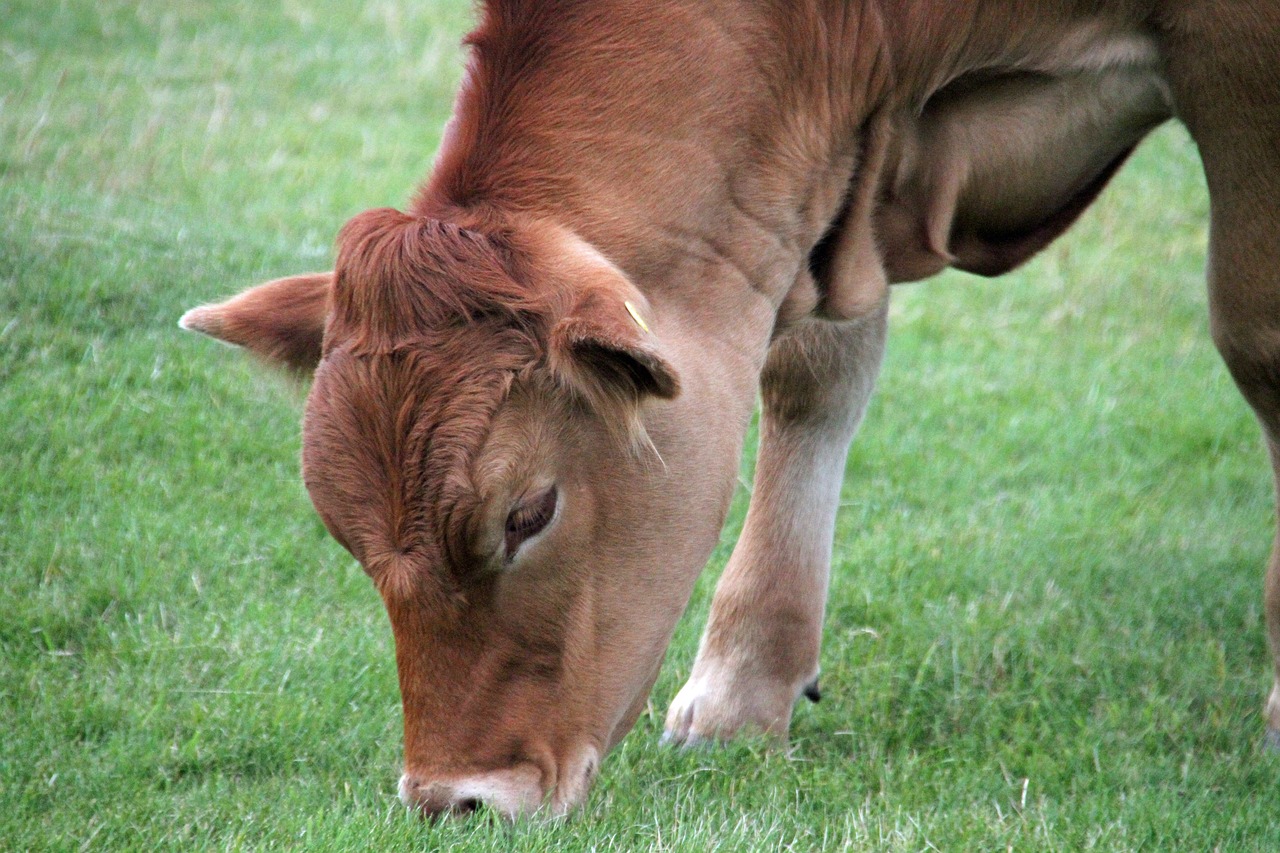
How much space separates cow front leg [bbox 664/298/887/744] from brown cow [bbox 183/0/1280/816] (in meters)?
0.57

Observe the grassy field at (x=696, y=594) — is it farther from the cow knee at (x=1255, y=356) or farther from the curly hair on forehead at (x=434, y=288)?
the cow knee at (x=1255, y=356)

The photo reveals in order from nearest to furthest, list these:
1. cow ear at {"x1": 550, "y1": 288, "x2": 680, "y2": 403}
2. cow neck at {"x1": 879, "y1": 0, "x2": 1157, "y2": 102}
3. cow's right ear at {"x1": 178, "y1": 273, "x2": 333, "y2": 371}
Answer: cow ear at {"x1": 550, "y1": 288, "x2": 680, "y2": 403} → cow's right ear at {"x1": 178, "y1": 273, "x2": 333, "y2": 371} → cow neck at {"x1": 879, "y1": 0, "x2": 1157, "y2": 102}

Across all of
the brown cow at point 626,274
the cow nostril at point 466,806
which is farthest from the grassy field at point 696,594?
the brown cow at point 626,274

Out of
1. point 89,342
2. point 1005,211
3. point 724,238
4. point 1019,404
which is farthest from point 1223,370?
point 89,342

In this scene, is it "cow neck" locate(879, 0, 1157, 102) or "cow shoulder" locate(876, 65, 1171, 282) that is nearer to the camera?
"cow neck" locate(879, 0, 1157, 102)

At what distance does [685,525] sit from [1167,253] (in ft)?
20.3

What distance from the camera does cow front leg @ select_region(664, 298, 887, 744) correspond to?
3.86 metres

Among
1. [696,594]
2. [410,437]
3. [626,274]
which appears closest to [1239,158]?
[626,274]

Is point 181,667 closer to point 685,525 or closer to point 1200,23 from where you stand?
point 685,525

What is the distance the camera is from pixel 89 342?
5355 mm

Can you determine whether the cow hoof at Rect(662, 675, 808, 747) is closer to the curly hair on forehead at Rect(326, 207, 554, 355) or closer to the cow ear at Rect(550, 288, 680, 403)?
the cow ear at Rect(550, 288, 680, 403)

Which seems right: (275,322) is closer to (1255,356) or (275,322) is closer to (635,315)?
(635,315)

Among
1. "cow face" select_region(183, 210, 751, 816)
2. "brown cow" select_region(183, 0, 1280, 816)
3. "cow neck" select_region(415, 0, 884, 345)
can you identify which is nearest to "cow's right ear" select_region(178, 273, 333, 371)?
"brown cow" select_region(183, 0, 1280, 816)

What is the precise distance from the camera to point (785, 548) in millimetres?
4027
